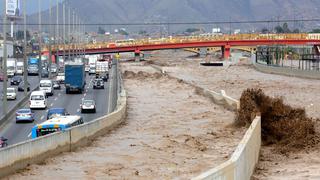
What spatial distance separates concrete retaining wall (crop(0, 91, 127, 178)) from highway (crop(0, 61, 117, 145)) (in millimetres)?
5530

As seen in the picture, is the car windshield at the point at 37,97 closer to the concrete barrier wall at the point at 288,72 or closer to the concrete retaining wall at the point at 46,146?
the concrete retaining wall at the point at 46,146

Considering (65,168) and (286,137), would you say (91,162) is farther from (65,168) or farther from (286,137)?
(286,137)

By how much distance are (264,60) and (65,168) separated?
396 ft

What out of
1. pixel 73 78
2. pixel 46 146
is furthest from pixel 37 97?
pixel 46 146

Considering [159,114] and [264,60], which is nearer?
[159,114]

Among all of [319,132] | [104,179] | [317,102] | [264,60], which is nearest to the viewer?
[104,179]

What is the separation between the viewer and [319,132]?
3803 cm

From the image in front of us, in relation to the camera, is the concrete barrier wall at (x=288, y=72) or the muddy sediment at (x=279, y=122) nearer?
the muddy sediment at (x=279, y=122)

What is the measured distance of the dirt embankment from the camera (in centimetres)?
2770

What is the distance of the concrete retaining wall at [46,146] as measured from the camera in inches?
1019

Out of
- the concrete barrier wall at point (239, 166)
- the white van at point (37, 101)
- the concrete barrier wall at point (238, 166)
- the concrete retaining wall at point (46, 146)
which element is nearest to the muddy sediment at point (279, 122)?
the concrete barrier wall at point (239, 166)

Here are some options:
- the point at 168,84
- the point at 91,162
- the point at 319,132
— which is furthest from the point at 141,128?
the point at 168,84

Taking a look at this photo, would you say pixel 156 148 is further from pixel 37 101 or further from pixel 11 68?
pixel 11 68

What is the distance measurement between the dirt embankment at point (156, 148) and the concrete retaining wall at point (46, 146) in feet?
1.15
